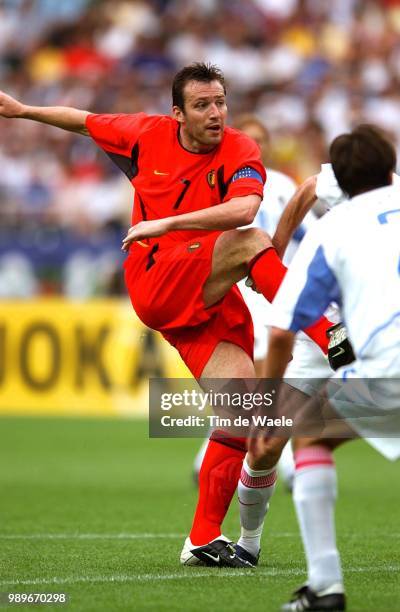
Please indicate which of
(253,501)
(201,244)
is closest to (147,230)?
(201,244)

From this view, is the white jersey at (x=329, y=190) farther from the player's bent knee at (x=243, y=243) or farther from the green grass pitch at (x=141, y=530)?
the green grass pitch at (x=141, y=530)

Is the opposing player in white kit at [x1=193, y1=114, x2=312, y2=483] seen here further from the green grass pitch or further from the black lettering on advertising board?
the black lettering on advertising board

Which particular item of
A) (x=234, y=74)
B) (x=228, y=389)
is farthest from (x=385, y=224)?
(x=234, y=74)

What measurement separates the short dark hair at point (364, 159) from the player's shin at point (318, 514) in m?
1.07

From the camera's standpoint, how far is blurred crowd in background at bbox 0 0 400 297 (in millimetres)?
16969

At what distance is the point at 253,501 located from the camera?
639 centimetres

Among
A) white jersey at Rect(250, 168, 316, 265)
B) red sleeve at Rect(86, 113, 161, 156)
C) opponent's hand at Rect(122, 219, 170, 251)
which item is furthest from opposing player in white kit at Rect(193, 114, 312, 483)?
opponent's hand at Rect(122, 219, 170, 251)

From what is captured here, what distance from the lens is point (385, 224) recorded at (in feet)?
16.0

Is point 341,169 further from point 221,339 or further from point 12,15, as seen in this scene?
point 12,15

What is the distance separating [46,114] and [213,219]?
130cm

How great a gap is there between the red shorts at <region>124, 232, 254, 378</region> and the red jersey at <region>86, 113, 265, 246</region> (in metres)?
0.16

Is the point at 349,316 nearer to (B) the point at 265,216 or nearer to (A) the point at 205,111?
(A) the point at 205,111

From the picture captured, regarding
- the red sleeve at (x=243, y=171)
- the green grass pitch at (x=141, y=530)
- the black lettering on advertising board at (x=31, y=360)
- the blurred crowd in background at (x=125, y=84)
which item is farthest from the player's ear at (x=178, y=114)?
the black lettering on advertising board at (x=31, y=360)

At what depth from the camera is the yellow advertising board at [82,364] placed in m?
16.0
